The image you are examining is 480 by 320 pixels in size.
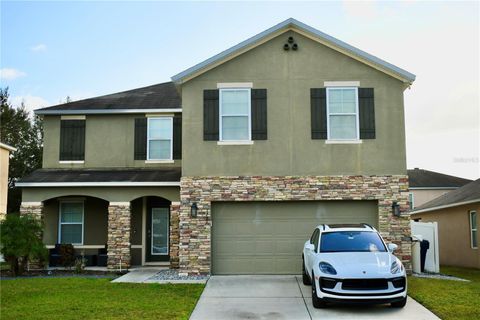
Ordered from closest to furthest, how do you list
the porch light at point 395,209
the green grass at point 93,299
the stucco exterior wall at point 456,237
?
the green grass at point 93,299, the porch light at point 395,209, the stucco exterior wall at point 456,237

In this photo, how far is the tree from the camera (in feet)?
128

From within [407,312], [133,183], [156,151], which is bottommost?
[407,312]

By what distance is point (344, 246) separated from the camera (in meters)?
12.1

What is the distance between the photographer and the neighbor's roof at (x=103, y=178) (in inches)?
709

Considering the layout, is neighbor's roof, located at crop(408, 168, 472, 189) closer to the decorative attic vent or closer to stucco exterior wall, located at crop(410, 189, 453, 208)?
stucco exterior wall, located at crop(410, 189, 453, 208)

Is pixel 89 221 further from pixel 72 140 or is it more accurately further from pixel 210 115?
pixel 210 115

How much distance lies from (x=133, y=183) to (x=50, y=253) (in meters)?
4.18

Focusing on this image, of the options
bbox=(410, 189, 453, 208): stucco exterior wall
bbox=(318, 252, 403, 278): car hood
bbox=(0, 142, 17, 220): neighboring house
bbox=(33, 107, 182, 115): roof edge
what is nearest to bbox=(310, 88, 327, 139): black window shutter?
bbox=(318, 252, 403, 278): car hood

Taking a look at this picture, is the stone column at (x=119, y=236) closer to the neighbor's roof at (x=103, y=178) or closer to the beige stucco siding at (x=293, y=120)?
the neighbor's roof at (x=103, y=178)

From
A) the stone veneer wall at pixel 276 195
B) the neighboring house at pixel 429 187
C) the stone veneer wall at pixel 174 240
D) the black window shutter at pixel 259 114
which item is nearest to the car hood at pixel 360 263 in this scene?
the stone veneer wall at pixel 276 195

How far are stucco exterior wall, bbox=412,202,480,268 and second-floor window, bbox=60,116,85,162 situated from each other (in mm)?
15555

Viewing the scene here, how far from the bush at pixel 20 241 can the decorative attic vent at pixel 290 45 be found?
9.72 m

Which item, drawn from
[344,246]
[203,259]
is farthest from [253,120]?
[344,246]

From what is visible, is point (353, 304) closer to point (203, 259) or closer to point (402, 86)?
point (203, 259)
